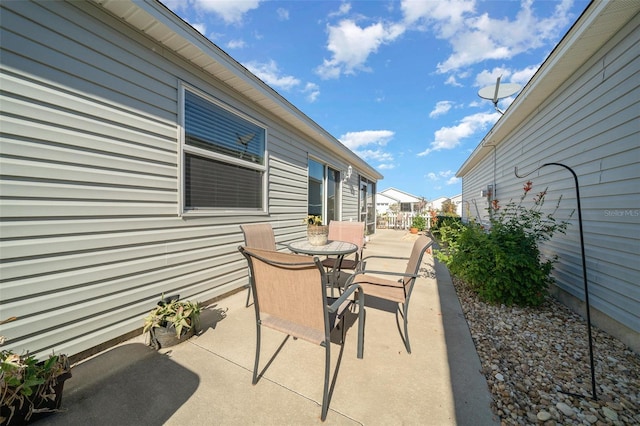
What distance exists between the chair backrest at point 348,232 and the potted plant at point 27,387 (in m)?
3.03

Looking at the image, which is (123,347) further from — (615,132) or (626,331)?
(615,132)

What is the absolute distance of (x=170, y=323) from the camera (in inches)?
77.8

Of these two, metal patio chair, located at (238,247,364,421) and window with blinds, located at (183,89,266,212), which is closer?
metal patio chair, located at (238,247,364,421)

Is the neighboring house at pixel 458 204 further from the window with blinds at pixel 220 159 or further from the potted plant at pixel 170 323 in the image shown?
the potted plant at pixel 170 323

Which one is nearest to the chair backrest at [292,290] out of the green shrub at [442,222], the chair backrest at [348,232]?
the chair backrest at [348,232]

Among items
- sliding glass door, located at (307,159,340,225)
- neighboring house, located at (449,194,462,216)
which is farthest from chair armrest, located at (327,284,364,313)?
neighboring house, located at (449,194,462,216)

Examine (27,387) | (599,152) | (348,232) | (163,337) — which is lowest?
(163,337)

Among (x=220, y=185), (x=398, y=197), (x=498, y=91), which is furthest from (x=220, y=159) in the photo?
(x=398, y=197)

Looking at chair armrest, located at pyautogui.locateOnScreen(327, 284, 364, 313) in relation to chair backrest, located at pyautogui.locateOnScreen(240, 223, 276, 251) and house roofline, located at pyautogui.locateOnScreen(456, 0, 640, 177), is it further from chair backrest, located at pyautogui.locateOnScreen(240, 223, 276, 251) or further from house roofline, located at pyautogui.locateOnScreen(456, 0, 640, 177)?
house roofline, located at pyautogui.locateOnScreen(456, 0, 640, 177)

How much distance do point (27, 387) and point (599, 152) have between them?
4.95m

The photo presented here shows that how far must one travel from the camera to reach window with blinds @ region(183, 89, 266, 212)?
8.61ft

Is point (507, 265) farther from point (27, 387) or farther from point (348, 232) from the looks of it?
point (27, 387)

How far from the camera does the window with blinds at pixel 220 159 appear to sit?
8.61ft

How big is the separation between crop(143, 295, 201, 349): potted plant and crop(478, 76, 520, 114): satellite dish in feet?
21.8
